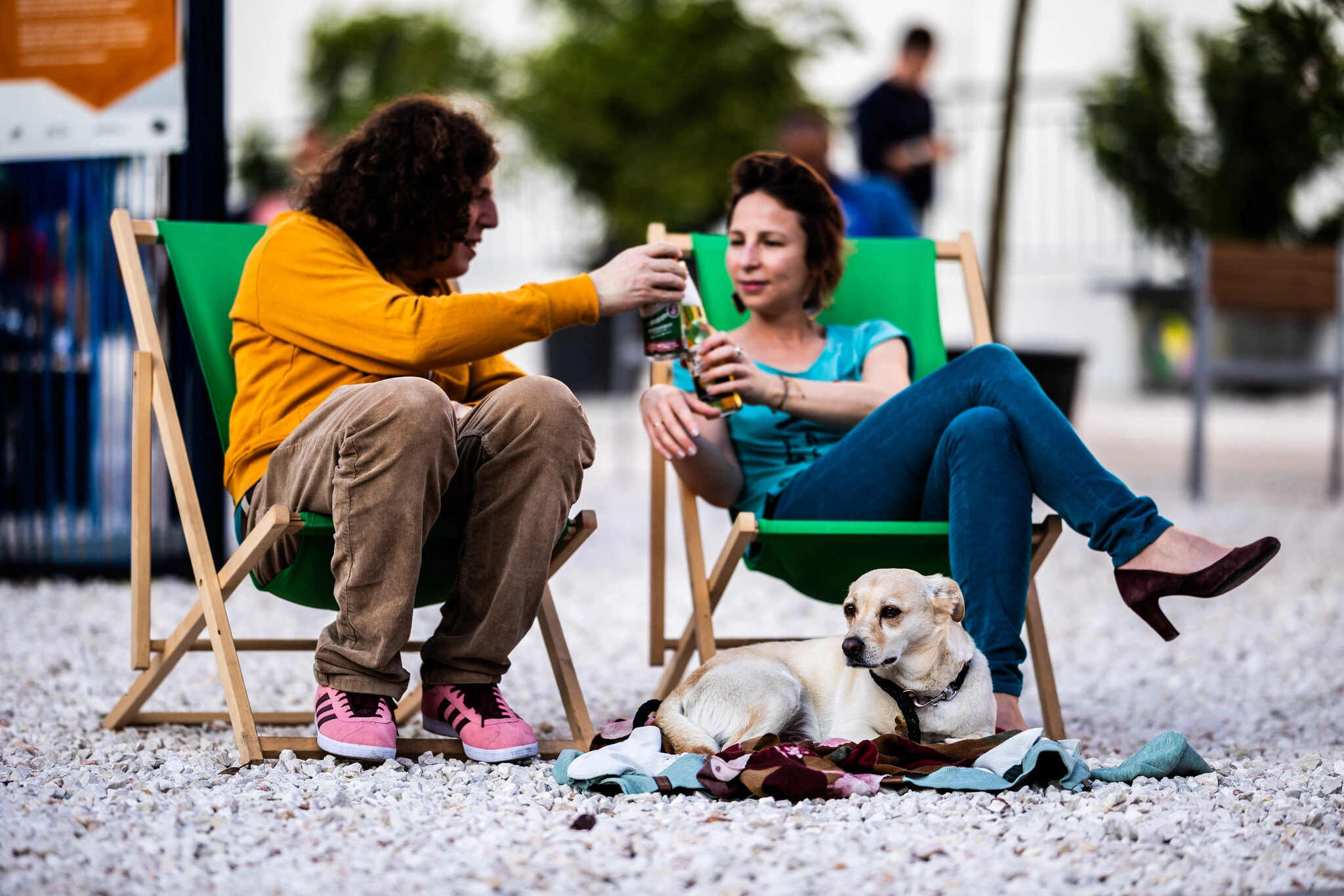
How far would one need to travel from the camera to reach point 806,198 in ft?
9.66

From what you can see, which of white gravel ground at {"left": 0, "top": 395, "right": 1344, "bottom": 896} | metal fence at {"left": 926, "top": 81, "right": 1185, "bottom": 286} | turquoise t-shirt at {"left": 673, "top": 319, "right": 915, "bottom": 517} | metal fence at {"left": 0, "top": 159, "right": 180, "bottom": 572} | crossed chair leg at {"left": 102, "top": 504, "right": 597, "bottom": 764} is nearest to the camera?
white gravel ground at {"left": 0, "top": 395, "right": 1344, "bottom": 896}

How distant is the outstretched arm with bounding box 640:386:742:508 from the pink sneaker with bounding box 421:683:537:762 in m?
0.55

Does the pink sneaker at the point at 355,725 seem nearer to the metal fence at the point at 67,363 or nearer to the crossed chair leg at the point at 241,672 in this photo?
the crossed chair leg at the point at 241,672

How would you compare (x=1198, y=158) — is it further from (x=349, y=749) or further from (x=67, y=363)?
(x=349, y=749)

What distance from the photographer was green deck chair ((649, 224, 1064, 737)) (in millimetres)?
2490

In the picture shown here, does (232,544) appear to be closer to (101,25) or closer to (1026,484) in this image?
(101,25)

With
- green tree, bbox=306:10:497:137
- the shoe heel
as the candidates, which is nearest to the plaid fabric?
the shoe heel

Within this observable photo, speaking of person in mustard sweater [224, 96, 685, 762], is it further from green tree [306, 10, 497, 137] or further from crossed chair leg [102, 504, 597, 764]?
green tree [306, 10, 497, 137]

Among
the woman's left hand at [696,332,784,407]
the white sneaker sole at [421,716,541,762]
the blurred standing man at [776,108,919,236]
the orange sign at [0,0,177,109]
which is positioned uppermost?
the orange sign at [0,0,177,109]

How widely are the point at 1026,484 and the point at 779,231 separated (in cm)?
85

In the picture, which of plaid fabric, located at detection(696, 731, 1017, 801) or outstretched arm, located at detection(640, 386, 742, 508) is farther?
outstretched arm, located at detection(640, 386, 742, 508)

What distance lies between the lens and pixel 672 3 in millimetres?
11539

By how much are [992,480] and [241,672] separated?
4.67 feet

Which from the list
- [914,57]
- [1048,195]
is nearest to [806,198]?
[914,57]
